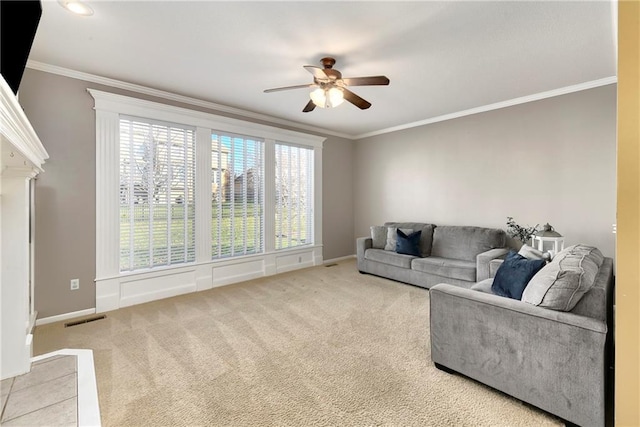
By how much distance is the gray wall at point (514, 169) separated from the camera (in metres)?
3.47

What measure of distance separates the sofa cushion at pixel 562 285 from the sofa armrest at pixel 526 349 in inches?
2.2

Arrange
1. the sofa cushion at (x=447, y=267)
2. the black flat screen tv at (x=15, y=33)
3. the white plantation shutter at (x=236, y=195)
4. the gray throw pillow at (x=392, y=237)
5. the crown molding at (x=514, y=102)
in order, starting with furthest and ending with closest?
1. the gray throw pillow at (x=392, y=237)
2. the white plantation shutter at (x=236, y=195)
3. the sofa cushion at (x=447, y=267)
4. the crown molding at (x=514, y=102)
5. the black flat screen tv at (x=15, y=33)

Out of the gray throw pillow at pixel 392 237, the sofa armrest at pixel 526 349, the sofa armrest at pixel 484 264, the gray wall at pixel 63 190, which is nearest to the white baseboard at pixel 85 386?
the gray wall at pixel 63 190

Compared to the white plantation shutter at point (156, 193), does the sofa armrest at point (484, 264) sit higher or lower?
lower

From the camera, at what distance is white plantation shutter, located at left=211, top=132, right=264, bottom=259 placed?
4328 millimetres

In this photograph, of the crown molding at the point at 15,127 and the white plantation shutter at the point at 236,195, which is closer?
the crown molding at the point at 15,127

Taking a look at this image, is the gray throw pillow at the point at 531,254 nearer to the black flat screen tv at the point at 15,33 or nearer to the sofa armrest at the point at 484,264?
the sofa armrest at the point at 484,264

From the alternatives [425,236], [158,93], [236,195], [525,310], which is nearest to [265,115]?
[236,195]

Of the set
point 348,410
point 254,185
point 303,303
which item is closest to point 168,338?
point 303,303

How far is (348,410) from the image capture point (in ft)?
5.80

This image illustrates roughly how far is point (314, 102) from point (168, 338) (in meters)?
2.71

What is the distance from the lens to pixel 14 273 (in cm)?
218

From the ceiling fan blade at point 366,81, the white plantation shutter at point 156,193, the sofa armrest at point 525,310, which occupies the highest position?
the ceiling fan blade at point 366,81

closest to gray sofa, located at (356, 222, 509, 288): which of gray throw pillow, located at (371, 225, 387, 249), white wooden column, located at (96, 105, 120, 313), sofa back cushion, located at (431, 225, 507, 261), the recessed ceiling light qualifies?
sofa back cushion, located at (431, 225, 507, 261)
